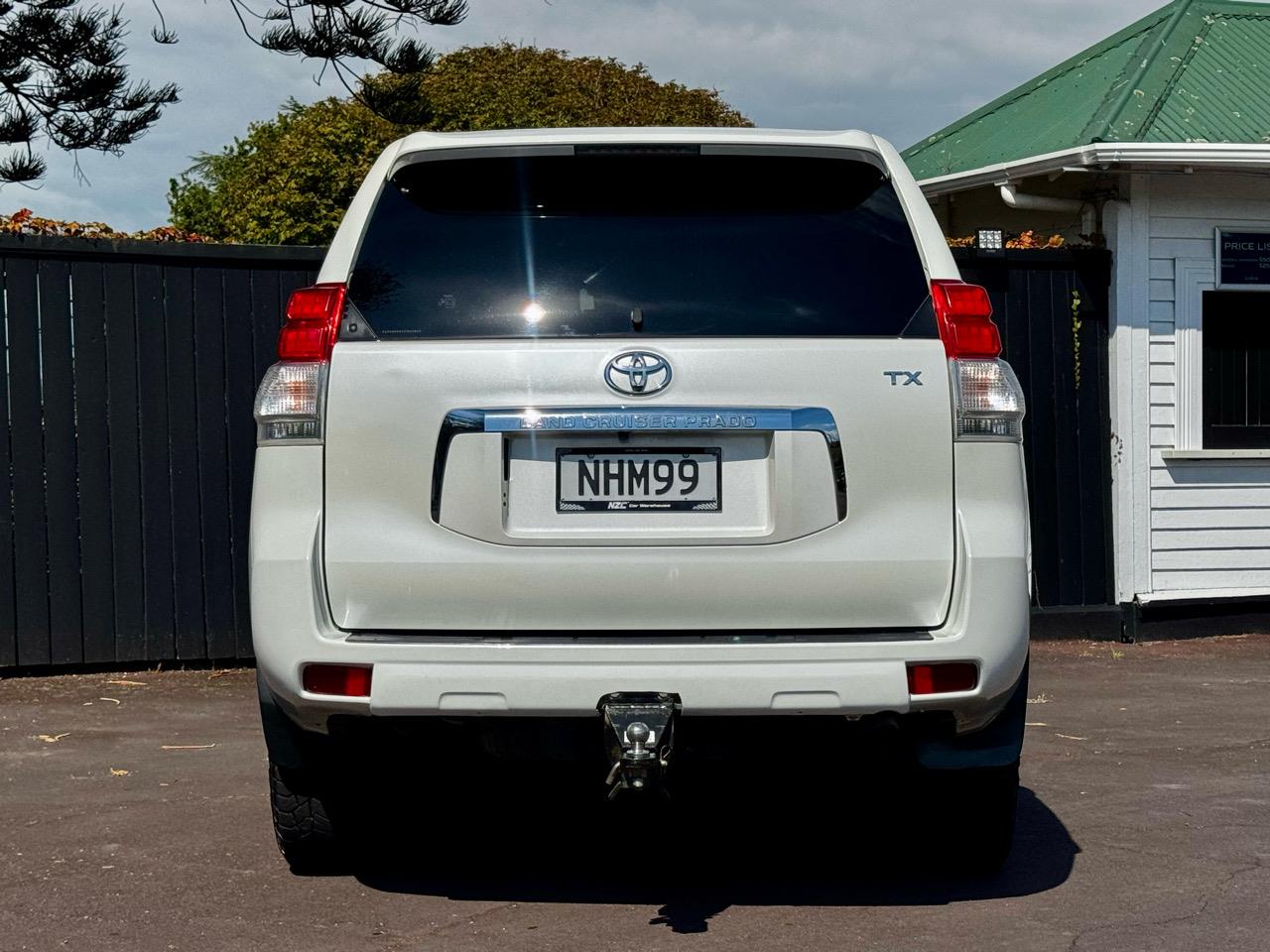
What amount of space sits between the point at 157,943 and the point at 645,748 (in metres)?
1.28

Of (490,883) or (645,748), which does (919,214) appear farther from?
(490,883)

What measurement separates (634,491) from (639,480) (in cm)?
3

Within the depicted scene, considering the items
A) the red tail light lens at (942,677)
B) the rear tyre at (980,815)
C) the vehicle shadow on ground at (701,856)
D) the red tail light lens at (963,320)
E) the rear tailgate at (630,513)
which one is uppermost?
the red tail light lens at (963,320)

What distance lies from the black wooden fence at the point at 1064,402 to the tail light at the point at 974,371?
5.99 m

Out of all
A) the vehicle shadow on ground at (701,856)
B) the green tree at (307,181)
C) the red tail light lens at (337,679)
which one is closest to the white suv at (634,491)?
the red tail light lens at (337,679)

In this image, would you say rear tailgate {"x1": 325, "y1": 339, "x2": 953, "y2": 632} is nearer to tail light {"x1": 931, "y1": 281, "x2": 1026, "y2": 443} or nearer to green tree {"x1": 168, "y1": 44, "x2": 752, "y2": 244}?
tail light {"x1": 931, "y1": 281, "x2": 1026, "y2": 443}

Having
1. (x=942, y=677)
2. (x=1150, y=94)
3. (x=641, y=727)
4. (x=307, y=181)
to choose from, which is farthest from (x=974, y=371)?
(x=307, y=181)

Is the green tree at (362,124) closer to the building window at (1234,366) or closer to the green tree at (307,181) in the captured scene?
the green tree at (307,181)

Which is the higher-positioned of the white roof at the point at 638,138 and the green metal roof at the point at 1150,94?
the green metal roof at the point at 1150,94

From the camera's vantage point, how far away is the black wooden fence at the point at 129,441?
8.35m

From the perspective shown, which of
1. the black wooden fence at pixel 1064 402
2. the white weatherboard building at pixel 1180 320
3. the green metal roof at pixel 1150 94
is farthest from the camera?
the green metal roof at pixel 1150 94

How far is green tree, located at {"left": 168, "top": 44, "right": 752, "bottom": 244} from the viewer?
78.6 feet

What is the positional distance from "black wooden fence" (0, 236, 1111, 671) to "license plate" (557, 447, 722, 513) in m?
5.08

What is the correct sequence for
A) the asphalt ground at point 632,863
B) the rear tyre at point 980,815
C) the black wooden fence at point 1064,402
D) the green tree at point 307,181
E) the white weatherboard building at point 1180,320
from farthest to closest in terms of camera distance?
the green tree at point 307,181, the white weatherboard building at point 1180,320, the black wooden fence at point 1064,402, the rear tyre at point 980,815, the asphalt ground at point 632,863
